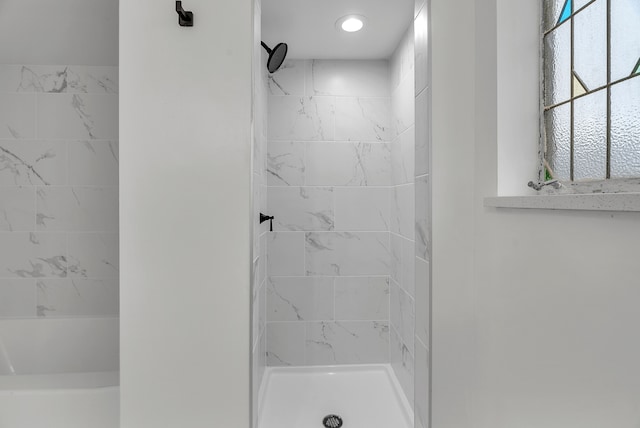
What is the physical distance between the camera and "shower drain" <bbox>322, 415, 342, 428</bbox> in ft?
5.81

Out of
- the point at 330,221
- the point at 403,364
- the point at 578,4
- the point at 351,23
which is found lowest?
the point at 403,364

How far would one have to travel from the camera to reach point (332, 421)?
5.91ft

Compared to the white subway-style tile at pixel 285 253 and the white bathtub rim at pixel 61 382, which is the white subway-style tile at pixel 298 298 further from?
the white bathtub rim at pixel 61 382

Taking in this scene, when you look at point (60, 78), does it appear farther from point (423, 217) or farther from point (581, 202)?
point (581, 202)

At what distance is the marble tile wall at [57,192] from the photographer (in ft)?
5.64

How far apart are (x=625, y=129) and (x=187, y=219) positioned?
4.18ft

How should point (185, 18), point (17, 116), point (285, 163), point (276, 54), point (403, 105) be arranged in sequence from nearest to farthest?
point (185, 18)
point (17, 116)
point (276, 54)
point (403, 105)
point (285, 163)

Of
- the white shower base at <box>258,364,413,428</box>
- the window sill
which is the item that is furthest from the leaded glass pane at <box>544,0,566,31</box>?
the white shower base at <box>258,364,413,428</box>

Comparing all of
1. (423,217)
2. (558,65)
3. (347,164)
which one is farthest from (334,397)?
(558,65)

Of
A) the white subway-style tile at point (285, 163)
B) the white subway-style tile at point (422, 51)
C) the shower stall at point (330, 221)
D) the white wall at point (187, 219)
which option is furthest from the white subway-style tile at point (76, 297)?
the white subway-style tile at point (422, 51)

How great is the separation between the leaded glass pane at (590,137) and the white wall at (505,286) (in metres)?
0.16

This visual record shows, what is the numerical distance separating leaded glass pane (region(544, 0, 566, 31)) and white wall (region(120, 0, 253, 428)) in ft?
3.17

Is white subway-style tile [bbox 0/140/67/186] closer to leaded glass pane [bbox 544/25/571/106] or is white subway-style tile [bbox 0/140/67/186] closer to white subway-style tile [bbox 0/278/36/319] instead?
white subway-style tile [bbox 0/278/36/319]

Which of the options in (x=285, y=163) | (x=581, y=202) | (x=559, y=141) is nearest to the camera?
(x=581, y=202)
